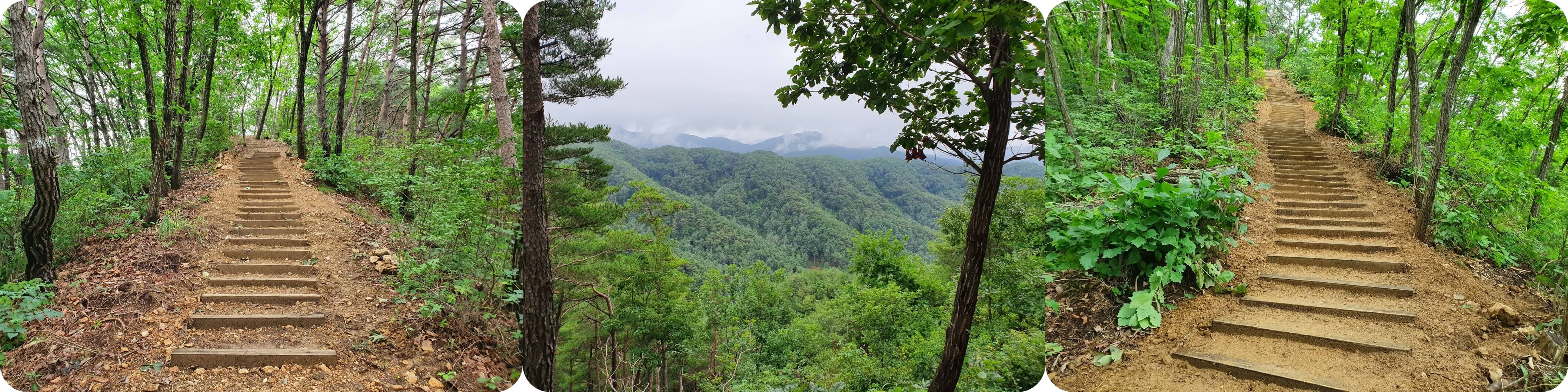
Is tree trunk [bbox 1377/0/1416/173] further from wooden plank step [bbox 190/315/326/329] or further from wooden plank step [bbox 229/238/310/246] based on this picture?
wooden plank step [bbox 229/238/310/246]

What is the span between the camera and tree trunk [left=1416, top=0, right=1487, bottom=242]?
3729mm

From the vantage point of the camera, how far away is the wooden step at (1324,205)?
4809 millimetres

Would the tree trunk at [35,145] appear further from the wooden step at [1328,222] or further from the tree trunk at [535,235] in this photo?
the wooden step at [1328,222]

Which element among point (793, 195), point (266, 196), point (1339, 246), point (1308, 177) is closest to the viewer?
point (1339, 246)

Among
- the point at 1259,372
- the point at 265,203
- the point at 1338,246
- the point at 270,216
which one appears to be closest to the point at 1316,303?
the point at 1259,372

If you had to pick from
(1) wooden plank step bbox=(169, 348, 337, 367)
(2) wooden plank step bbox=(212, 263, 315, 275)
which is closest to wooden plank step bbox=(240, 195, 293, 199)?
(2) wooden plank step bbox=(212, 263, 315, 275)

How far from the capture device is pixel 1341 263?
346 centimetres

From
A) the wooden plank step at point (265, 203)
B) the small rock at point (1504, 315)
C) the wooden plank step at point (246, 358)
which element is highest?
the wooden plank step at point (265, 203)

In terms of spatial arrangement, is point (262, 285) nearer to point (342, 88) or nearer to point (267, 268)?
point (267, 268)

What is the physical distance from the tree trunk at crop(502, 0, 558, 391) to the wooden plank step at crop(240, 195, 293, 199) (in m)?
6.46

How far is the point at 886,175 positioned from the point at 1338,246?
3.10m

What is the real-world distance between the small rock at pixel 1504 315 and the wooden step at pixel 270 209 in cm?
975

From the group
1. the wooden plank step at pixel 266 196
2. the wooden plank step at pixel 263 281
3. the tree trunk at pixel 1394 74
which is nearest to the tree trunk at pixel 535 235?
the wooden plank step at pixel 263 281

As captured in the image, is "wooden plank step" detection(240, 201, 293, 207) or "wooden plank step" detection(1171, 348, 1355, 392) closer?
"wooden plank step" detection(1171, 348, 1355, 392)
